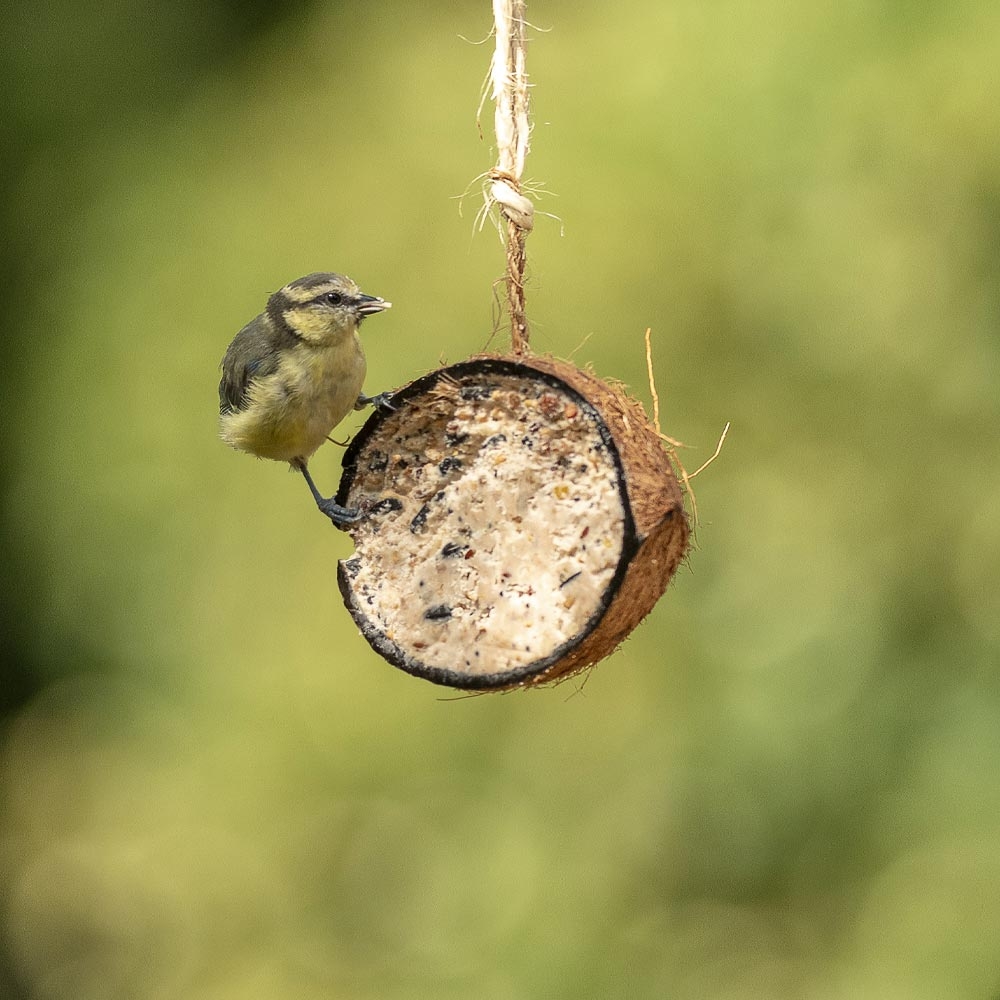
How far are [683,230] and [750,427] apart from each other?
0.91 metres

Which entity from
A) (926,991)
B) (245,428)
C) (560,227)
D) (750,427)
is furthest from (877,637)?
(245,428)

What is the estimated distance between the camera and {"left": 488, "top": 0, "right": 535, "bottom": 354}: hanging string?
2662 millimetres

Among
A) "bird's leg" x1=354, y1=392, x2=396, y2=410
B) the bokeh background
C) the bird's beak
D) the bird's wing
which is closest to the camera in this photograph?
"bird's leg" x1=354, y1=392, x2=396, y2=410

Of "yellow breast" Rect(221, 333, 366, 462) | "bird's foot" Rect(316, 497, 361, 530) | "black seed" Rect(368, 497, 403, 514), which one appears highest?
"yellow breast" Rect(221, 333, 366, 462)

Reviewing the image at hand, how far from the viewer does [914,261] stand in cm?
587

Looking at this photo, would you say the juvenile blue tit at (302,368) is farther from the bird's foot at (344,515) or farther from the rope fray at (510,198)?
the rope fray at (510,198)

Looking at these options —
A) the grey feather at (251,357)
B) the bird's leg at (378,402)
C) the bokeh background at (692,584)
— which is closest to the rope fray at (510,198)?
the bird's leg at (378,402)

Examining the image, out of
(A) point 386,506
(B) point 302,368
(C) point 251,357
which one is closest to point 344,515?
(A) point 386,506

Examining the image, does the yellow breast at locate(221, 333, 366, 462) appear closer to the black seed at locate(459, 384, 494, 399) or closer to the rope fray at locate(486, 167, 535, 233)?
the black seed at locate(459, 384, 494, 399)

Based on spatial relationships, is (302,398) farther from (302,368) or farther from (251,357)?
(251,357)

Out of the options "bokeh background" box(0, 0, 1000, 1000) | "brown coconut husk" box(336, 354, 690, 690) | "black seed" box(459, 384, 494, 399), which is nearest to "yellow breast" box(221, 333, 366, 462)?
"brown coconut husk" box(336, 354, 690, 690)

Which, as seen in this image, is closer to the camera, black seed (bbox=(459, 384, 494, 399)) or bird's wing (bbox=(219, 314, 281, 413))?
black seed (bbox=(459, 384, 494, 399))

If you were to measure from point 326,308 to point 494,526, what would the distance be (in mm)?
771

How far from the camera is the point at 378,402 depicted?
122 inches
